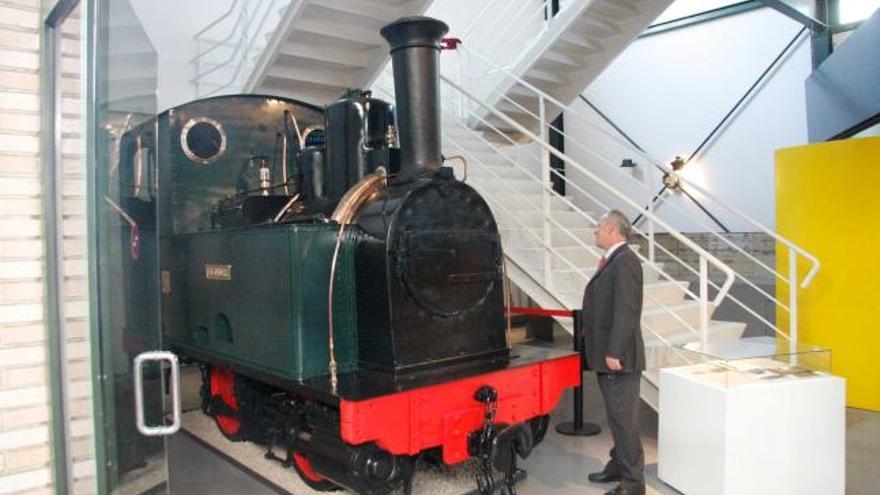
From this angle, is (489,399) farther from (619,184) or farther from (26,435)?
(619,184)

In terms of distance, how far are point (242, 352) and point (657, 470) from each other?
2.67m

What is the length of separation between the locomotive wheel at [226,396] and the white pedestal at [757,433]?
10.0 feet

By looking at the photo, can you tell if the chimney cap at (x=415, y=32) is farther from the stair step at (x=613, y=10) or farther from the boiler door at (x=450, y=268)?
the stair step at (x=613, y=10)

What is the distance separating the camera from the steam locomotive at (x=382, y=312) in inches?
131

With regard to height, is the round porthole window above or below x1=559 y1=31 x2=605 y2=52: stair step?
below

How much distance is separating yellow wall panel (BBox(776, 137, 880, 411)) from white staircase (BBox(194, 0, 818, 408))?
0.23 meters

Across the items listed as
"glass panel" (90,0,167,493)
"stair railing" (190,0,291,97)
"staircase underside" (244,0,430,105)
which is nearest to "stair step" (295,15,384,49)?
"staircase underside" (244,0,430,105)

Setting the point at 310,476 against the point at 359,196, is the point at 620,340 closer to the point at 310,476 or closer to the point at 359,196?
the point at 359,196

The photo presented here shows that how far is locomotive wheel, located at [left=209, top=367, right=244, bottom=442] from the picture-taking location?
16.1 ft

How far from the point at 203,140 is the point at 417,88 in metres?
2.28

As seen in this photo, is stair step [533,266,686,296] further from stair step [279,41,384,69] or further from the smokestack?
stair step [279,41,384,69]

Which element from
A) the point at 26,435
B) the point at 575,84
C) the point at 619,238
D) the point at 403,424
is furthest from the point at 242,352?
the point at 575,84

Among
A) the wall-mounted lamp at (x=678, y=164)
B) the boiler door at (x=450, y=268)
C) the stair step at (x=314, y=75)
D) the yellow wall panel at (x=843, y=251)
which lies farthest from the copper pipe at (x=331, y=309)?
the wall-mounted lamp at (x=678, y=164)

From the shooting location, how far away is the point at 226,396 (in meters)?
5.00
